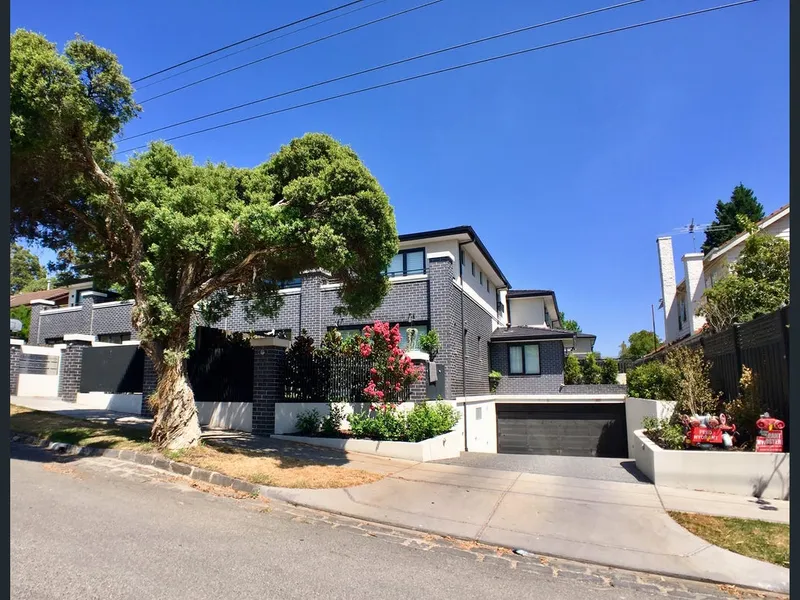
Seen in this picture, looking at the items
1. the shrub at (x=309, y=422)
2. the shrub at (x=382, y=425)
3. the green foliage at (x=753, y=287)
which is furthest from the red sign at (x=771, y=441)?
the shrub at (x=309, y=422)

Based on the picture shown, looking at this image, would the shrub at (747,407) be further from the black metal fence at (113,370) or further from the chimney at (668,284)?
the chimney at (668,284)

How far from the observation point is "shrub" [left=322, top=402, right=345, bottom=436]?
12094mm

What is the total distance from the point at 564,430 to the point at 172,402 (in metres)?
14.8

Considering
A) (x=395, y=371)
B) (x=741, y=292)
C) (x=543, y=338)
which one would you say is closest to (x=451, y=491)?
(x=395, y=371)

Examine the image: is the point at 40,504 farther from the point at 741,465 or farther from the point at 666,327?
the point at 666,327

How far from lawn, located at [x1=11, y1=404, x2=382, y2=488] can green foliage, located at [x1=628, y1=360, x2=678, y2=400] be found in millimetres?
7998

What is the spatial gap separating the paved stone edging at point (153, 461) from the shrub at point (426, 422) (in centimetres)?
441

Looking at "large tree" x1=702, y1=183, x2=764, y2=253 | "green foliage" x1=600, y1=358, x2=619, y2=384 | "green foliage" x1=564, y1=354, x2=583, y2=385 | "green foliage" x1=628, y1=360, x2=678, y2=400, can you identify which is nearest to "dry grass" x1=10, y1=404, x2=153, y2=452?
"green foliage" x1=628, y1=360, x2=678, y2=400

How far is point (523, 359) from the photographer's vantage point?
73.7 ft

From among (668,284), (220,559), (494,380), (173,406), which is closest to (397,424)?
(173,406)

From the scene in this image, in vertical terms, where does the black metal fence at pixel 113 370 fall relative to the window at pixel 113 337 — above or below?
below

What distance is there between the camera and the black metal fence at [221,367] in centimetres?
1355

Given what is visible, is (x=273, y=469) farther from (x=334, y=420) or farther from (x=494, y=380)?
(x=494, y=380)

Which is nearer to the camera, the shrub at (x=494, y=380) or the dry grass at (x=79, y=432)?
the dry grass at (x=79, y=432)
